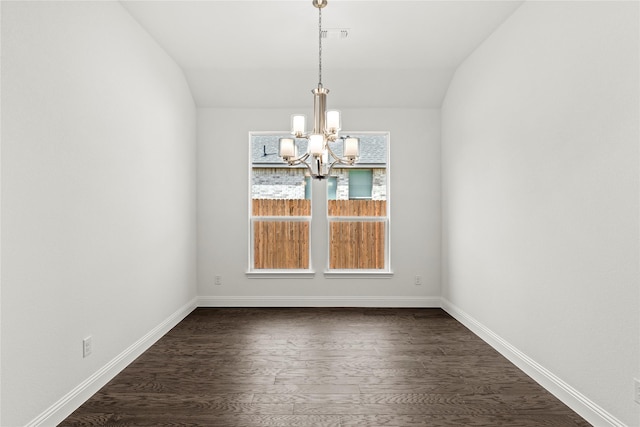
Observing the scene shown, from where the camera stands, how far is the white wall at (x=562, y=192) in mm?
1963

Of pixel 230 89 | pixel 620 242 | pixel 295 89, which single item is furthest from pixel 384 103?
pixel 620 242

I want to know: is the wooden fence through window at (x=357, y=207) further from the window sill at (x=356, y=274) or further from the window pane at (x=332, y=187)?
the window sill at (x=356, y=274)

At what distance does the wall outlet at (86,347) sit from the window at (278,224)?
2559 mm

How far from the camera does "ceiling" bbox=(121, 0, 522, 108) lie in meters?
3.04

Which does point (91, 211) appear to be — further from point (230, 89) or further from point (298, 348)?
point (230, 89)

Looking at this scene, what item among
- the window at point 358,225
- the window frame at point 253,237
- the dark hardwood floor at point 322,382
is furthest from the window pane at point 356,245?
the dark hardwood floor at point 322,382

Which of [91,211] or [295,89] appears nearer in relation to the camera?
[91,211]

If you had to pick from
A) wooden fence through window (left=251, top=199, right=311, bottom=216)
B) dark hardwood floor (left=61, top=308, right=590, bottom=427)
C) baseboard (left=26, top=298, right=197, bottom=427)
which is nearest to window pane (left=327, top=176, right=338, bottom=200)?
wooden fence through window (left=251, top=199, right=311, bottom=216)

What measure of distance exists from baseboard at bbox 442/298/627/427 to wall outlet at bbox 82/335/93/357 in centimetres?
301

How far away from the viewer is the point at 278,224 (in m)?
4.96

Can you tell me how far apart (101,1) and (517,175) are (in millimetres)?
3258

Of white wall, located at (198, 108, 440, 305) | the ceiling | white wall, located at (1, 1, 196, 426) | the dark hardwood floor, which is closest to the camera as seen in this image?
white wall, located at (1, 1, 196, 426)

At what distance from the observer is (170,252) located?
3918 mm

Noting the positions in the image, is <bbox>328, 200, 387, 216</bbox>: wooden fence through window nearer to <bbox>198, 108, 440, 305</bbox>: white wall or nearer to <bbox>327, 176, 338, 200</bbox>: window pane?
<bbox>327, 176, 338, 200</bbox>: window pane
